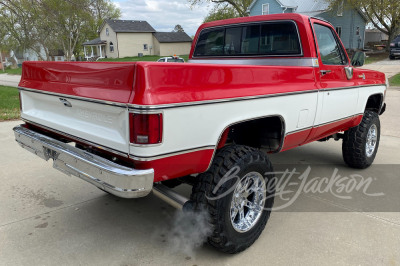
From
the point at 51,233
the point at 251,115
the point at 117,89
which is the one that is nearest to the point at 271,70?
the point at 251,115

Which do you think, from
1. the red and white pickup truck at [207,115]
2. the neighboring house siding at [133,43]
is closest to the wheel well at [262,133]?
the red and white pickup truck at [207,115]

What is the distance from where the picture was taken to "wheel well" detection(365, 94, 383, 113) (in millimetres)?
4875

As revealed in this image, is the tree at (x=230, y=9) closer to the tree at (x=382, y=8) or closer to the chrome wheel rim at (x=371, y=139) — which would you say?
the tree at (x=382, y=8)

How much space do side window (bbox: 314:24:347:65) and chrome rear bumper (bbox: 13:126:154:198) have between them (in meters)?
2.49

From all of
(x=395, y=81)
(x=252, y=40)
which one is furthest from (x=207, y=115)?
(x=395, y=81)

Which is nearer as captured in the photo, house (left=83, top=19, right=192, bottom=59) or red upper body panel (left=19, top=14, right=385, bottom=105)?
red upper body panel (left=19, top=14, right=385, bottom=105)

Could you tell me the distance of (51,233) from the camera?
308 cm

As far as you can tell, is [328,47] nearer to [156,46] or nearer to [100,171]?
[100,171]

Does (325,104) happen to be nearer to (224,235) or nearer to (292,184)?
(292,184)

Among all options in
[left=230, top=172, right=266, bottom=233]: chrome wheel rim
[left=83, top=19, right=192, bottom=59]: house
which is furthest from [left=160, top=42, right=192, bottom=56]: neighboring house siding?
[left=230, top=172, right=266, bottom=233]: chrome wheel rim

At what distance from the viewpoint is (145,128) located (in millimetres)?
2082

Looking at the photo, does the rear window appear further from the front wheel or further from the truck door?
the front wheel

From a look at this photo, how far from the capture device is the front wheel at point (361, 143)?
4504mm

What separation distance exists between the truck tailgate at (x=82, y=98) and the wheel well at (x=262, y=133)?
1.19 metres
